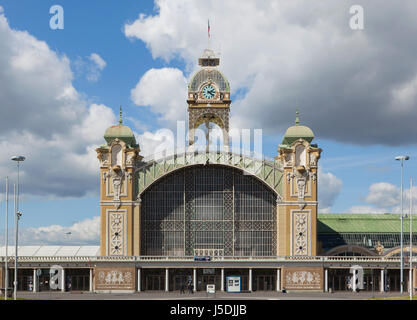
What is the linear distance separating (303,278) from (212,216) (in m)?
18.1

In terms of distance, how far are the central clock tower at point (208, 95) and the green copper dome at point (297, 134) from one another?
49.3 feet

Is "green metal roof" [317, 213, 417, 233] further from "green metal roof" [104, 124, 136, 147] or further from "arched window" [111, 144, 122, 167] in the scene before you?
"arched window" [111, 144, 122, 167]

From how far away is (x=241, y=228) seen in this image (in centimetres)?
11519

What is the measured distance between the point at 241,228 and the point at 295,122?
2102 cm

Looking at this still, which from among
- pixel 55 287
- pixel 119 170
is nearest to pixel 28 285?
pixel 55 287

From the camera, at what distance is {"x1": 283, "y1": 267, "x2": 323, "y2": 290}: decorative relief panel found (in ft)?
365

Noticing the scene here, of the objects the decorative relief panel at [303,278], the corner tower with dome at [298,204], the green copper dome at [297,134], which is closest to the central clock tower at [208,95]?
the green copper dome at [297,134]

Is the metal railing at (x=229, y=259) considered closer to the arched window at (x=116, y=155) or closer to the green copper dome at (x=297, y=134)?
the arched window at (x=116, y=155)

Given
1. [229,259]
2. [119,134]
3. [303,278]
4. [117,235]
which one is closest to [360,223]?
[303,278]

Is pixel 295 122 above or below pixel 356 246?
above

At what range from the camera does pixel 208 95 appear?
12888 cm

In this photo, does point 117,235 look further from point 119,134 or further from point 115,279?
point 119,134
